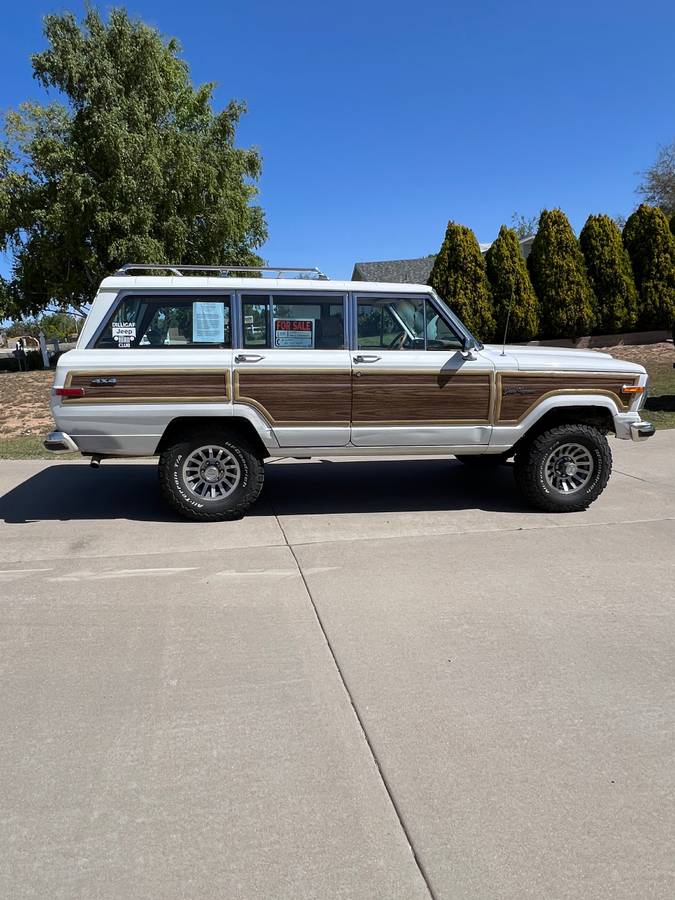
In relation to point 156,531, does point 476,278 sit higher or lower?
higher

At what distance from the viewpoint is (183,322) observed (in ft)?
18.8

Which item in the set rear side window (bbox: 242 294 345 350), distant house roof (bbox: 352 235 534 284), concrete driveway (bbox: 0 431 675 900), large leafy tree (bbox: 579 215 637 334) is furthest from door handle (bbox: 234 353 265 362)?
distant house roof (bbox: 352 235 534 284)

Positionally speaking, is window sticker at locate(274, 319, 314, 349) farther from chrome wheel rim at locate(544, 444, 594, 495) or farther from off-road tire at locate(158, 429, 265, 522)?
chrome wheel rim at locate(544, 444, 594, 495)

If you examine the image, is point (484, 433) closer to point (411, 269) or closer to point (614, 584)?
point (614, 584)

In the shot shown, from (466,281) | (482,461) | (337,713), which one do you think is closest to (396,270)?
(466,281)

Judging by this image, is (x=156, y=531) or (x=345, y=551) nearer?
(x=345, y=551)

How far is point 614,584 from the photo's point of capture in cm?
442

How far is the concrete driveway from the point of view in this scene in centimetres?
217

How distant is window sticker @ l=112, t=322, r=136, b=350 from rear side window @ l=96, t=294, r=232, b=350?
0.04 meters

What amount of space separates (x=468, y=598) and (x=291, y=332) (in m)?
2.86

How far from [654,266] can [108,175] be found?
14.9 m

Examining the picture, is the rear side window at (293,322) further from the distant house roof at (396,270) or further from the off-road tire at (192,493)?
the distant house roof at (396,270)

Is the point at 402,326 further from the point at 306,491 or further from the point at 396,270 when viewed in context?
the point at 396,270

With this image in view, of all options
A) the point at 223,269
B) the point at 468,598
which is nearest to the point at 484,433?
the point at 468,598
